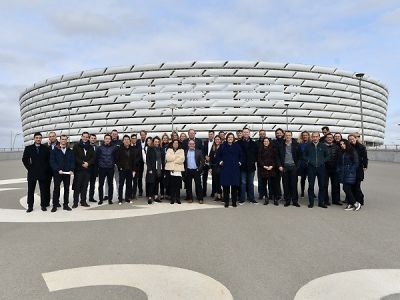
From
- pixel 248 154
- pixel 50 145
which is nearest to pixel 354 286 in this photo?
pixel 248 154

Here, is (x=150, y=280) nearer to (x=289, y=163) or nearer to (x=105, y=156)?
(x=289, y=163)

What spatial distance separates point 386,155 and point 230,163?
23235 mm

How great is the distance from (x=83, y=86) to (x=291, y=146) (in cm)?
8920

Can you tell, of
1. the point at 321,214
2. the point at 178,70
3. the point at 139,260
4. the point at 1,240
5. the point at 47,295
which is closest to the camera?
the point at 47,295

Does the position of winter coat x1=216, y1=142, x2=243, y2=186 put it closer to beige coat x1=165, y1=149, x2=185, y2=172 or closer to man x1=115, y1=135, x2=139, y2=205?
beige coat x1=165, y1=149, x2=185, y2=172

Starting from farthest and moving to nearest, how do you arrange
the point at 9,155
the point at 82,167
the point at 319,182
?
the point at 9,155 < the point at 82,167 < the point at 319,182

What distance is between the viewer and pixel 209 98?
81.2 m

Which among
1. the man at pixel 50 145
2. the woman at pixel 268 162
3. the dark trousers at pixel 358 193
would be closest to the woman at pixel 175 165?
the woman at pixel 268 162

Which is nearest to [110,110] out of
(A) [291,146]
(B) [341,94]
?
(B) [341,94]

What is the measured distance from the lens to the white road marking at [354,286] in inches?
125

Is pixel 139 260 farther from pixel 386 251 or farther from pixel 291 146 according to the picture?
pixel 291 146

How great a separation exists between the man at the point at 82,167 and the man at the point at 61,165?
20cm

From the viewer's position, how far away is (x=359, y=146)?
8.30 m

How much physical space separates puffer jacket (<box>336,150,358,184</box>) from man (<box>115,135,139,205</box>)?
195 inches
